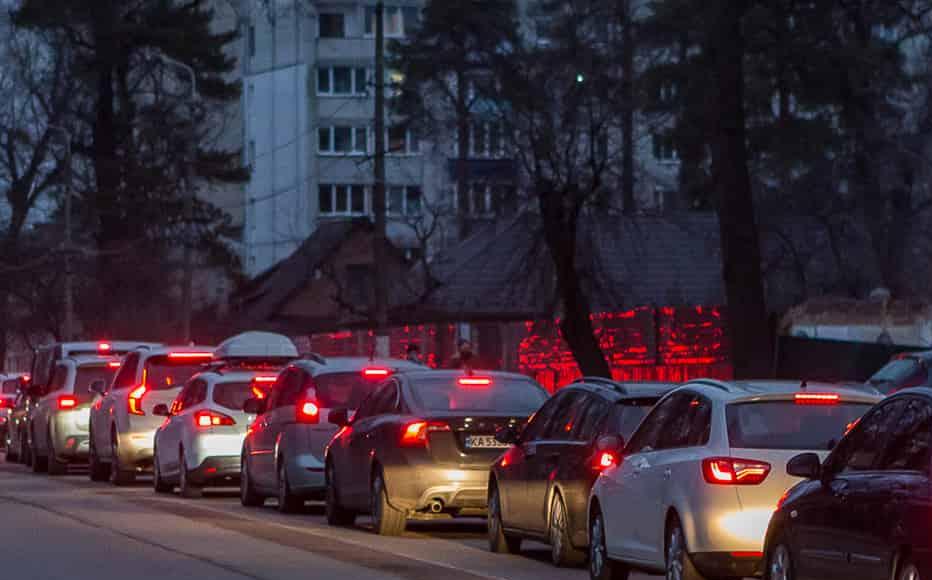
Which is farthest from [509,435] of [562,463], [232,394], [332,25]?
[332,25]

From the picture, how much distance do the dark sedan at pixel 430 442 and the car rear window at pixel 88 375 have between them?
14052 millimetres

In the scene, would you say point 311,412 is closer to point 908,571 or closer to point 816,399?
point 816,399

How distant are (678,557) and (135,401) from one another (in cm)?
1776

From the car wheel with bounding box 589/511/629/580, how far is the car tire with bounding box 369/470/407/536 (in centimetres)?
459

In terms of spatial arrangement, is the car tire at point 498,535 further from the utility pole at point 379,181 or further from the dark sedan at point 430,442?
the utility pole at point 379,181

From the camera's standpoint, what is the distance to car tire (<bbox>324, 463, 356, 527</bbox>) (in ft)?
74.1

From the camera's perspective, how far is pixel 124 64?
66125mm

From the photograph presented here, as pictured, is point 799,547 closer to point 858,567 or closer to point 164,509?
point 858,567

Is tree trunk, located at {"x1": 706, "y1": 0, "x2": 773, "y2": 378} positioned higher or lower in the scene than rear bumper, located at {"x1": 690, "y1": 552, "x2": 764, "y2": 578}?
higher

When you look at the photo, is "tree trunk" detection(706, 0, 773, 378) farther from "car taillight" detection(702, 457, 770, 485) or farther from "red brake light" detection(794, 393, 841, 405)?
"car taillight" detection(702, 457, 770, 485)

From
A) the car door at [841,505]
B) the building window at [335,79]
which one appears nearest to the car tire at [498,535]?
the car door at [841,505]

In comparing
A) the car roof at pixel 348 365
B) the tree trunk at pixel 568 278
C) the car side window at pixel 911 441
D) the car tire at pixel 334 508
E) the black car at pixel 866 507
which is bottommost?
the car tire at pixel 334 508

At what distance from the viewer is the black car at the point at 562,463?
680 inches

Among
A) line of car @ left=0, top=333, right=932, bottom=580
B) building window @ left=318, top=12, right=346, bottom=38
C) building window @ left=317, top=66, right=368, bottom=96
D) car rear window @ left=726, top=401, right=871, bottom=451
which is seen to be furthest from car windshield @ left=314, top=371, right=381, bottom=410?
building window @ left=318, top=12, right=346, bottom=38
